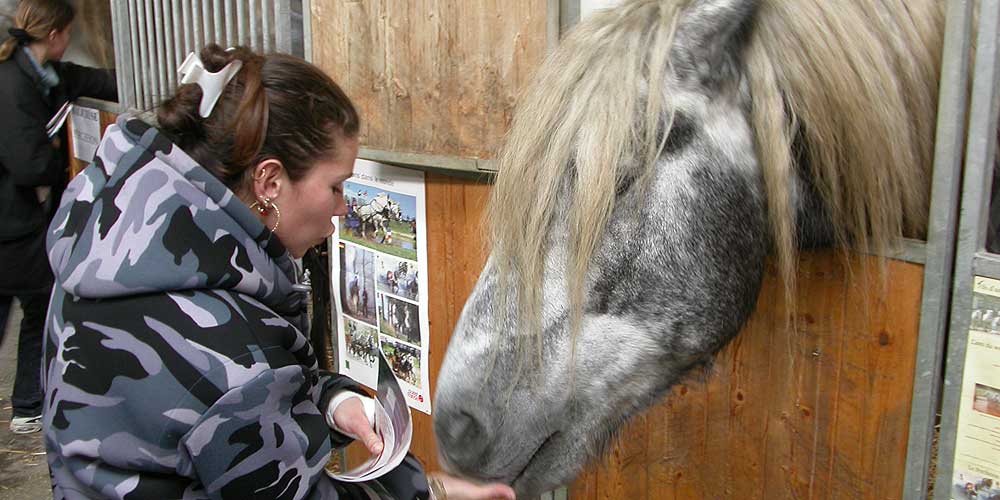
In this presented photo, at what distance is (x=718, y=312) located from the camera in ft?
4.99

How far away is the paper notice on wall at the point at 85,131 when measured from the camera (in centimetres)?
537

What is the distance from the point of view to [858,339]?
1712 millimetres

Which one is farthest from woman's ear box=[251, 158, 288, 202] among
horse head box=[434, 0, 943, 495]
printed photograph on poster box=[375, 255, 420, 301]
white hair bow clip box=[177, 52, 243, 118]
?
printed photograph on poster box=[375, 255, 420, 301]

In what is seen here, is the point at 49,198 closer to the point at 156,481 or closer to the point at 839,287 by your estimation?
the point at 156,481

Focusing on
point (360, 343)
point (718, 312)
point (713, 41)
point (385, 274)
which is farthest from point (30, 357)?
point (713, 41)

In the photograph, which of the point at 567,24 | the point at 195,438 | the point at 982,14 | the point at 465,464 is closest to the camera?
the point at 195,438

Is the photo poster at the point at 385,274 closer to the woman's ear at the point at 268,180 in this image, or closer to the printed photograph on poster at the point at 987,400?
the woman's ear at the point at 268,180

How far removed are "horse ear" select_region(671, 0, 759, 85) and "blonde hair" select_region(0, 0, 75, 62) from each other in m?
4.01

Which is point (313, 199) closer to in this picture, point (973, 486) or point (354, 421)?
point (354, 421)

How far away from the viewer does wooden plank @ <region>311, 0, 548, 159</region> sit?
7.20ft

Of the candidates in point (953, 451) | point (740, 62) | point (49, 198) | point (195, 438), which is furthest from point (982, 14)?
point (49, 198)

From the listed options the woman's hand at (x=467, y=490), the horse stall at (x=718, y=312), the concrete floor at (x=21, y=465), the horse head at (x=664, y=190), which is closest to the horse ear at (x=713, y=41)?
the horse head at (x=664, y=190)

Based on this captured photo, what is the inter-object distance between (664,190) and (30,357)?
161 inches

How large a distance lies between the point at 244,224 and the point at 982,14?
1.31m
